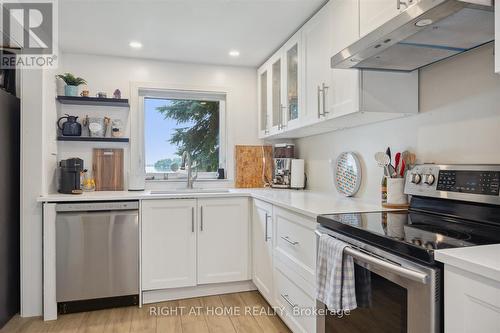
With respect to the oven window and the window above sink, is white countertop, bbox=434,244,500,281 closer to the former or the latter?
the oven window

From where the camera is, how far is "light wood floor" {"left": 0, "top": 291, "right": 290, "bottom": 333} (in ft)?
7.30

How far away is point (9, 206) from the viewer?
94.3 inches

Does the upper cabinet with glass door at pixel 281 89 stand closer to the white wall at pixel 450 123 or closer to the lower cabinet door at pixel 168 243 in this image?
the white wall at pixel 450 123

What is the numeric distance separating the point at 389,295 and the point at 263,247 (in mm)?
1480

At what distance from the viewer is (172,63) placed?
3314 millimetres

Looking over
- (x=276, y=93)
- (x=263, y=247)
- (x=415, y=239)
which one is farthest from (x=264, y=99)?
(x=415, y=239)

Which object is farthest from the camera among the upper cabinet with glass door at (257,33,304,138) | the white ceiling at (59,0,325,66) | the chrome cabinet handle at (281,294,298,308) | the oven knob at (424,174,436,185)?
the upper cabinet with glass door at (257,33,304,138)

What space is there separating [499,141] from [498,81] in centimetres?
25

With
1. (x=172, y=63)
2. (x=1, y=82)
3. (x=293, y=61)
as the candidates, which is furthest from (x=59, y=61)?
(x=293, y=61)

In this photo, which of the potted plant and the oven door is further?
the potted plant

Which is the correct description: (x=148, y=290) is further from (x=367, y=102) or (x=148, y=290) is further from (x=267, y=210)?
(x=367, y=102)

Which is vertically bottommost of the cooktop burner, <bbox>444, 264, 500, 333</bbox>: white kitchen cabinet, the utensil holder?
<bbox>444, 264, 500, 333</bbox>: white kitchen cabinet

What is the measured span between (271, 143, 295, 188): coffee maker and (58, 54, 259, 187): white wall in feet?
1.16

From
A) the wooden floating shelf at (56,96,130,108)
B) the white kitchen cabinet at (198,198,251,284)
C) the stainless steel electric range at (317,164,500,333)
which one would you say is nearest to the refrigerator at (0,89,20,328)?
the wooden floating shelf at (56,96,130,108)
